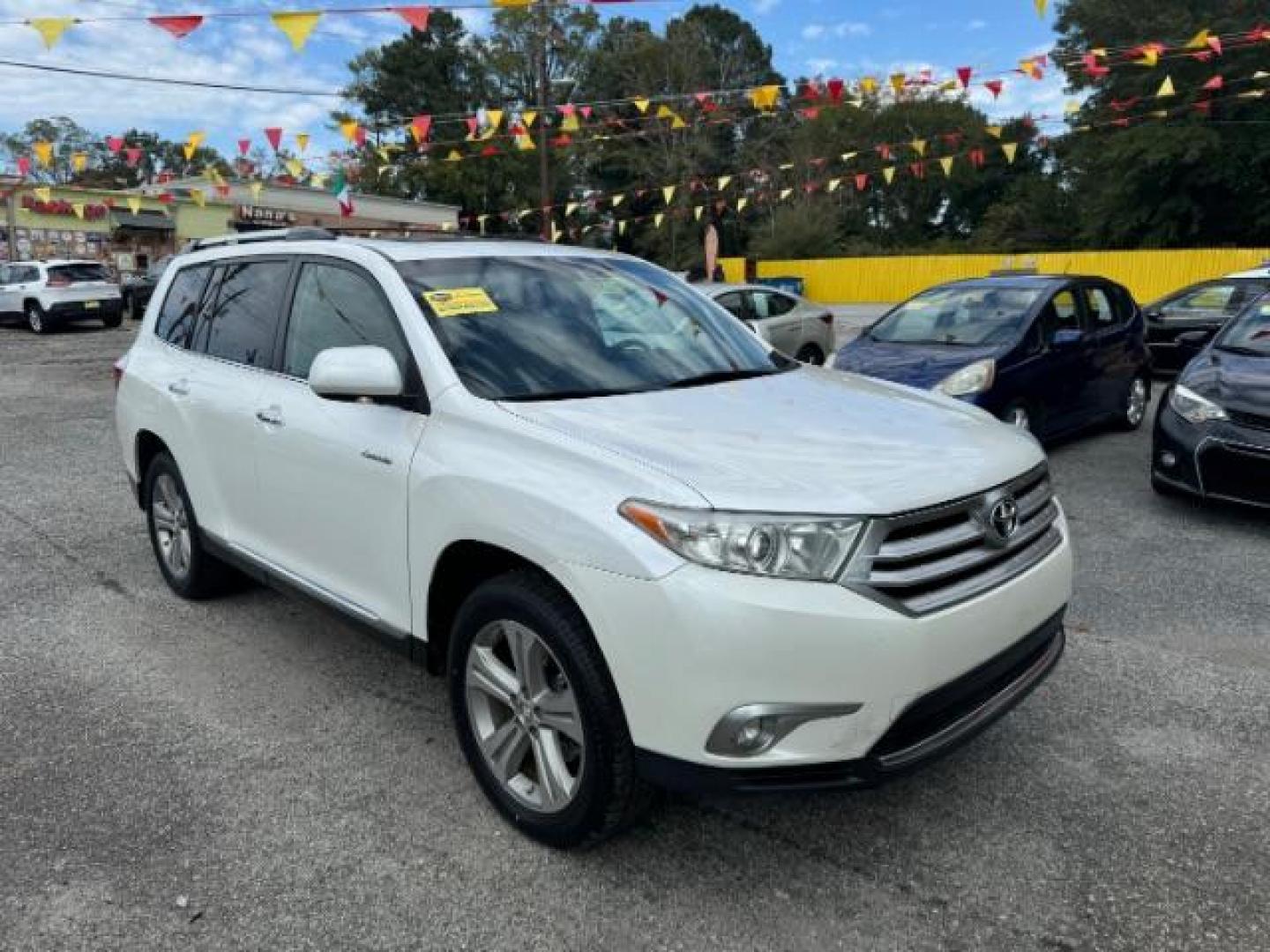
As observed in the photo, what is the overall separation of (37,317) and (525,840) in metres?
24.0

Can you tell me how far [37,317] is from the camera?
21953 mm

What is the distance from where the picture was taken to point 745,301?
12609mm

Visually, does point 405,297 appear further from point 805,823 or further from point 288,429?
point 805,823

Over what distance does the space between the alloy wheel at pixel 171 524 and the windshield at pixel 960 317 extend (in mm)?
5790

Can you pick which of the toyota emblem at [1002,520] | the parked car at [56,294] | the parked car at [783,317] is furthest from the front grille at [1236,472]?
the parked car at [56,294]

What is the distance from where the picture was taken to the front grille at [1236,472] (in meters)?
5.50

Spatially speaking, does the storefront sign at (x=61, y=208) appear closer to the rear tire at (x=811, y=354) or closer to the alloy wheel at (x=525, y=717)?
the rear tire at (x=811, y=354)

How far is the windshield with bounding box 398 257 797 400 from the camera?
10.0 feet

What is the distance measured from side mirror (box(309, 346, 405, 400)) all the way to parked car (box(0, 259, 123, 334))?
2267cm

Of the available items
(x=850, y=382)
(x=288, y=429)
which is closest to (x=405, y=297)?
(x=288, y=429)

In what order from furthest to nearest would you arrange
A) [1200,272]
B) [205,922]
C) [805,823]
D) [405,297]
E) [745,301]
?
1. [1200,272]
2. [745,301]
3. [405,297]
4. [805,823]
5. [205,922]

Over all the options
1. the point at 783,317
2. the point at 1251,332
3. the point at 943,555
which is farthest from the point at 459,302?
the point at 783,317

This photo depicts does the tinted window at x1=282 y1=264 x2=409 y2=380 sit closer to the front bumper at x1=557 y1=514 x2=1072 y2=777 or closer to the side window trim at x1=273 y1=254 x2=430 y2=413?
the side window trim at x1=273 y1=254 x2=430 y2=413

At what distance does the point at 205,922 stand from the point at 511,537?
50.2 inches
